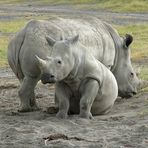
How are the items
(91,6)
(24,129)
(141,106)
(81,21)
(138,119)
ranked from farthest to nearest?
(91,6), (81,21), (141,106), (138,119), (24,129)

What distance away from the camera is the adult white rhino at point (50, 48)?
1125 cm

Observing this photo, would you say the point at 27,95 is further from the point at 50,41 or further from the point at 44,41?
the point at 50,41

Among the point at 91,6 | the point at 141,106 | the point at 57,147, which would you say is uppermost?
the point at 57,147

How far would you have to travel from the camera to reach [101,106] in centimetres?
1162

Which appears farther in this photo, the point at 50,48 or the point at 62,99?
the point at 50,48

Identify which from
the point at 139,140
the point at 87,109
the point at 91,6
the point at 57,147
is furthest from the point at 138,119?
the point at 91,6

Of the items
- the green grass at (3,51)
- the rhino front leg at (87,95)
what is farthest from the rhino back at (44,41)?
the green grass at (3,51)

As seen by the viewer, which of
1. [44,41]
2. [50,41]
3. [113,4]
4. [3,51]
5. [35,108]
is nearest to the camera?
[50,41]

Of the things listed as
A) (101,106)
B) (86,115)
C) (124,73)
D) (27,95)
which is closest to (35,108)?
(27,95)

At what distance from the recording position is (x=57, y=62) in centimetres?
1035

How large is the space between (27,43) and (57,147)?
328 centimetres

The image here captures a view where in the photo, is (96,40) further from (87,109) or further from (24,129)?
(24,129)

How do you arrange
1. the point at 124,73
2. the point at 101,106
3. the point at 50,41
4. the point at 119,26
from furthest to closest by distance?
the point at 119,26 → the point at 124,73 → the point at 101,106 → the point at 50,41

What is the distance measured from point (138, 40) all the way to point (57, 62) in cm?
1803
